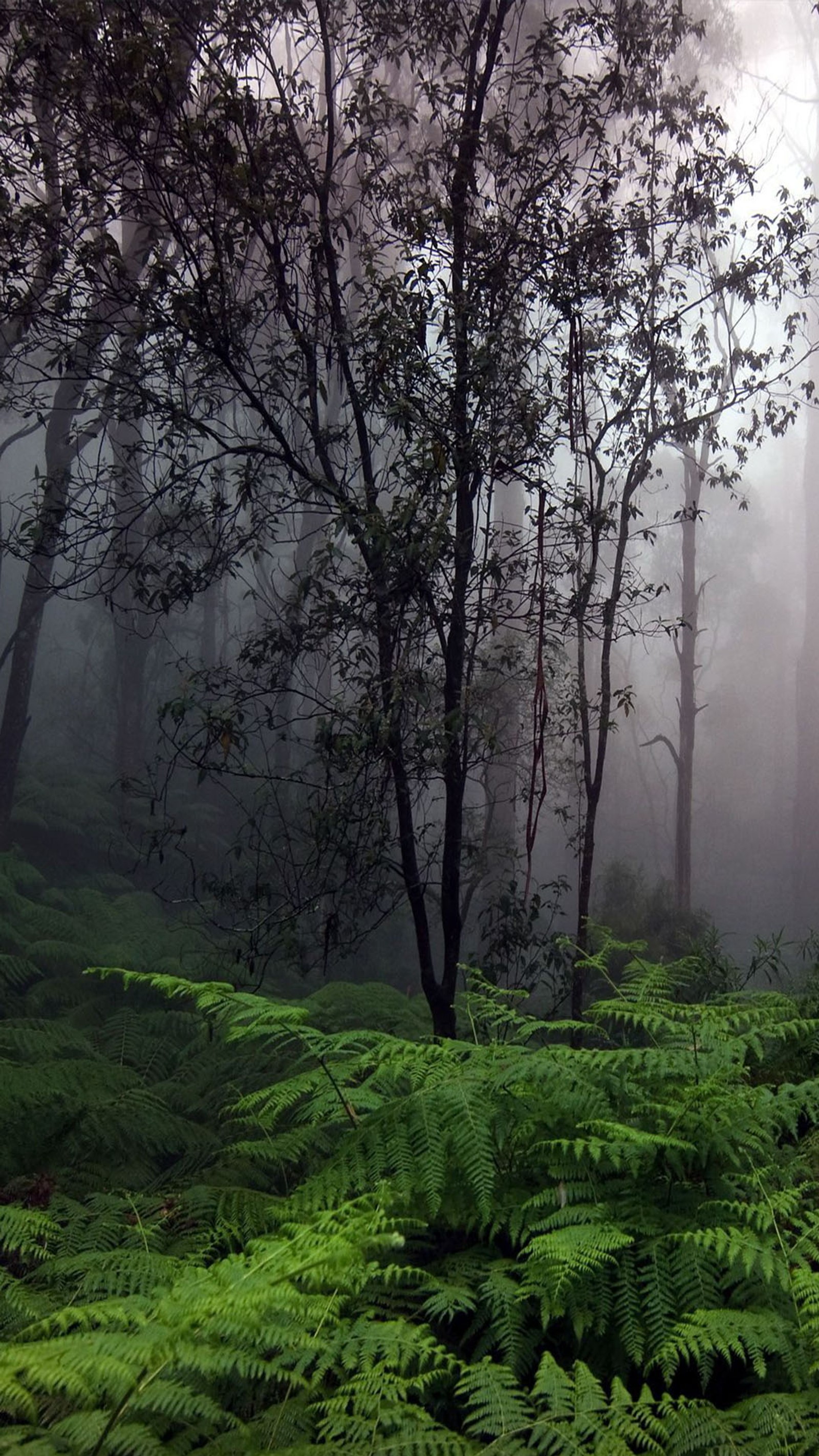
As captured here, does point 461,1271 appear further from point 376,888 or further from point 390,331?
point 390,331

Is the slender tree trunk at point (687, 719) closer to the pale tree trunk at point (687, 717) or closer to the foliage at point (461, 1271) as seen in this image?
the pale tree trunk at point (687, 717)

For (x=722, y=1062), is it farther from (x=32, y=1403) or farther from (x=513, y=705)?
(x=513, y=705)

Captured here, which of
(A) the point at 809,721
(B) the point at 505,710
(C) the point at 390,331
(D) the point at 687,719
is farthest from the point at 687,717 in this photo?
(C) the point at 390,331

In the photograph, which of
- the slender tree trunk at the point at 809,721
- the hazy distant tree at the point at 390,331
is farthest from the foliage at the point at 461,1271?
the slender tree trunk at the point at 809,721

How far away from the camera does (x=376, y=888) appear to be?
14.6ft

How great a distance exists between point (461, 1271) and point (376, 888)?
2.68 m

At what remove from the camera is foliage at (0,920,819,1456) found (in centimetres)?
128

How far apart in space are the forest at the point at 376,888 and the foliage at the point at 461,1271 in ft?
0.04

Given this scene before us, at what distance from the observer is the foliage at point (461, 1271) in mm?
1283

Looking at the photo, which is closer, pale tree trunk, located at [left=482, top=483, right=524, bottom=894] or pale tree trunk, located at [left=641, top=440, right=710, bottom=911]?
pale tree trunk, located at [left=482, top=483, right=524, bottom=894]

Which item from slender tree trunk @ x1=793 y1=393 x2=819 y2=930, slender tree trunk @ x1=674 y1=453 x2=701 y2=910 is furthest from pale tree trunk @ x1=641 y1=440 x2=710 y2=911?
slender tree trunk @ x1=793 y1=393 x2=819 y2=930

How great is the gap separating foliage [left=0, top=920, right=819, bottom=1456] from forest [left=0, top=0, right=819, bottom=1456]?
0.01 m

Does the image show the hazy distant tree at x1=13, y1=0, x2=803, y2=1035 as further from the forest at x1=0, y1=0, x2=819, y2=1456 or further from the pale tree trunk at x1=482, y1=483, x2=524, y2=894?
the pale tree trunk at x1=482, y1=483, x2=524, y2=894

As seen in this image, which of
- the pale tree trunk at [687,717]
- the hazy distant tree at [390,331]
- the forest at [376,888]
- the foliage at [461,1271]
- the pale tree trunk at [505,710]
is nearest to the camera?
the foliage at [461,1271]
